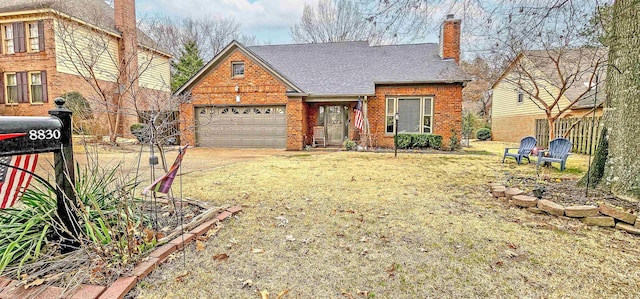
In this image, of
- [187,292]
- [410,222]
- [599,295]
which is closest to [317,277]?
[187,292]

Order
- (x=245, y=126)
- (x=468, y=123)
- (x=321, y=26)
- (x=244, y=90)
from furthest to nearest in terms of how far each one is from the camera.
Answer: (x=321, y=26)
(x=468, y=123)
(x=245, y=126)
(x=244, y=90)

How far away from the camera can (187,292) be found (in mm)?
2230

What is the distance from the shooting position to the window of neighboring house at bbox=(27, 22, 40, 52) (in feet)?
50.3

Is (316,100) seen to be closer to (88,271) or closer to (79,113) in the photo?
(79,113)

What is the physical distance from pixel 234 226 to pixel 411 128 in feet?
38.2

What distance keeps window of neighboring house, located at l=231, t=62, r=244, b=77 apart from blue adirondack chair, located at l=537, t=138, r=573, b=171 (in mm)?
11321

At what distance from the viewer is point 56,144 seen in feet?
7.85

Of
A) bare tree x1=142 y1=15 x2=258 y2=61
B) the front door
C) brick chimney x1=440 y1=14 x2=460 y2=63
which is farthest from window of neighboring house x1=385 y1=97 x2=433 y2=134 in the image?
bare tree x1=142 y1=15 x2=258 y2=61

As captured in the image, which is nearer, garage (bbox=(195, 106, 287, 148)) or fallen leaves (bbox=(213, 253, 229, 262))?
fallen leaves (bbox=(213, 253, 229, 262))

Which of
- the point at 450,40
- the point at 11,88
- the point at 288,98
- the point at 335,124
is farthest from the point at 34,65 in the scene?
the point at 450,40

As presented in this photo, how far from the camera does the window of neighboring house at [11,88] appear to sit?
16031mm

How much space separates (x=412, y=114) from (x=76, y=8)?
17084 millimetres

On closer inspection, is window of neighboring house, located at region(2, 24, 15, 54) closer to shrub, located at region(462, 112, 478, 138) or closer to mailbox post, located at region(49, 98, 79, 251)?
mailbox post, located at region(49, 98, 79, 251)

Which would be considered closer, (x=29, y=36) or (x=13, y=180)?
(x=13, y=180)
